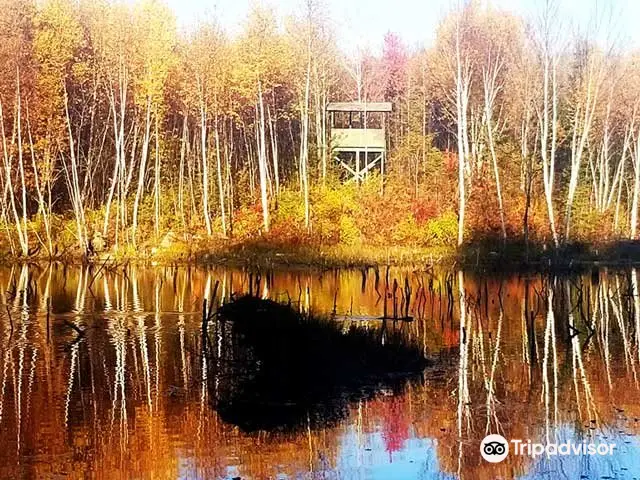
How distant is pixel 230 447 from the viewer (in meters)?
8.88

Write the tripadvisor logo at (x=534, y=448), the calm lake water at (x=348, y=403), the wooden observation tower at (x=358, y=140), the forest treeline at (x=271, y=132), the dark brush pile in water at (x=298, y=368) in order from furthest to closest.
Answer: the wooden observation tower at (x=358, y=140)
the forest treeline at (x=271, y=132)
the dark brush pile in water at (x=298, y=368)
the tripadvisor logo at (x=534, y=448)
the calm lake water at (x=348, y=403)

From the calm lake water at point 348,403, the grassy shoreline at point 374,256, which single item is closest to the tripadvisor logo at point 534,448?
the calm lake water at point 348,403

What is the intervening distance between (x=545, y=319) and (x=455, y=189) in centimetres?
2645

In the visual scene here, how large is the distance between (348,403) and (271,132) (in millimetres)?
34837

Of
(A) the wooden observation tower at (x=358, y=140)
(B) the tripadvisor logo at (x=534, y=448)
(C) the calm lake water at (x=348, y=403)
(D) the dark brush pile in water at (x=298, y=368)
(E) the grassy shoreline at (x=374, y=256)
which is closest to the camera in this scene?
(C) the calm lake water at (x=348, y=403)

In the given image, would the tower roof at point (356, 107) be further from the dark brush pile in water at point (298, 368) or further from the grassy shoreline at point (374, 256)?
the dark brush pile in water at point (298, 368)

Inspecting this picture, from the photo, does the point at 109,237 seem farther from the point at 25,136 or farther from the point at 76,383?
the point at 76,383

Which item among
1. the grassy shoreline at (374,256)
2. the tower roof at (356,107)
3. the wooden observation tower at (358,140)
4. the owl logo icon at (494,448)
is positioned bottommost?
the grassy shoreline at (374,256)

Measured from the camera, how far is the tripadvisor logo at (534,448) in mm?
8688

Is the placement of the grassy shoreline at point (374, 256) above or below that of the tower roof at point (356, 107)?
below

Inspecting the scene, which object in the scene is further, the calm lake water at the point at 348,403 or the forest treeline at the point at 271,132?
the forest treeline at the point at 271,132

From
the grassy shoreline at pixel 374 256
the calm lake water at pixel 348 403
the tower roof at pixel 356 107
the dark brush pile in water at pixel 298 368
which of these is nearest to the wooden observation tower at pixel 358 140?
the tower roof at pixel 356 107

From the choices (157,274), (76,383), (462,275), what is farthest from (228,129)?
(76,383)

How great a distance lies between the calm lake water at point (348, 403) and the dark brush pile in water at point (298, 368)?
0.29 m
